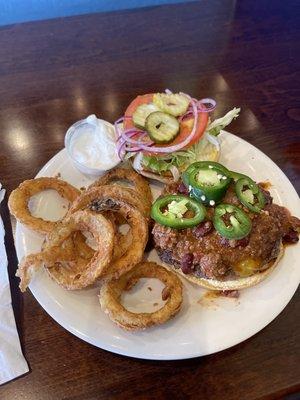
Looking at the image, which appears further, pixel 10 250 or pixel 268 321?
pixel 10 250

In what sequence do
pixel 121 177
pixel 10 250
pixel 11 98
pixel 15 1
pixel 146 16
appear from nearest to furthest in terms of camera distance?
pixel 10 250 → pixel 121 177 → pixel 11 98 → pixel 146 16 → pixel 15 1

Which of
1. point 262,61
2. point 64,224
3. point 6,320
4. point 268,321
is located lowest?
point 6,320

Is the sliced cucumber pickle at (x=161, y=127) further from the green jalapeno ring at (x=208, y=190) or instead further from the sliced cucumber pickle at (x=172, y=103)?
the green jalapeno ring at (x=208, y=190)

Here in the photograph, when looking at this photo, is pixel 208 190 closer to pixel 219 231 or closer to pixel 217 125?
pixel 219 231

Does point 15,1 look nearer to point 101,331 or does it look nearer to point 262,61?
point 262,61

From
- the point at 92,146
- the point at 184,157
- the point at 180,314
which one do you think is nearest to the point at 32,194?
the point at 92,146

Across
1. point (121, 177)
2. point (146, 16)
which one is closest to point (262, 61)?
point (146, 16)

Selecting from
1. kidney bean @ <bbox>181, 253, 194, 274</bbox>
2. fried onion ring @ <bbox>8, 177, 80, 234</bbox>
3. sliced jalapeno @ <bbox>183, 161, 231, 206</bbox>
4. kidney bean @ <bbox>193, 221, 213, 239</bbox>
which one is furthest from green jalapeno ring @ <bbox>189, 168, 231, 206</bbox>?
fried onion ring @ <bbox>8, 177, 80, 234</bbox>
